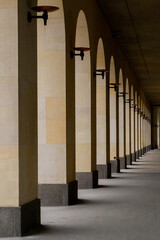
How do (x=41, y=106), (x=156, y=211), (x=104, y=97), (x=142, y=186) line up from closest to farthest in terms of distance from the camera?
(x=156, y=211), (x=41, y=106), (x=142, y=186), (x=104, y=97)

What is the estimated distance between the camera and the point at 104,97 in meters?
24.9

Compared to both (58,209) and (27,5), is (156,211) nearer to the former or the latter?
(58,209)

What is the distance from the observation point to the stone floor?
10602mm

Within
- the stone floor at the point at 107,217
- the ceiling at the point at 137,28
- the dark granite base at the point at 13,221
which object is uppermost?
the ceiling at the point at 137,28

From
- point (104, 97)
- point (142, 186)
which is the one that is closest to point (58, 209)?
point (142, 186)

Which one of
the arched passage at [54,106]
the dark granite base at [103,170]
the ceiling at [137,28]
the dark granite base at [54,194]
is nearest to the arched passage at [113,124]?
the ceiling at [137,28]

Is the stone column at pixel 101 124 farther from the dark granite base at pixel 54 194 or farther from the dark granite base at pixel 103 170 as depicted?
the dark granite base at pixel 54 194

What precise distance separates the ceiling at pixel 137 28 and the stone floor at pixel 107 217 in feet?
→ 25.3

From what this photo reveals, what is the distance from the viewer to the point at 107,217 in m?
12.9

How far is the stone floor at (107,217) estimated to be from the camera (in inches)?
417

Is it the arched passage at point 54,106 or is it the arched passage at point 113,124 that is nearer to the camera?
the arched passage at point 54,106

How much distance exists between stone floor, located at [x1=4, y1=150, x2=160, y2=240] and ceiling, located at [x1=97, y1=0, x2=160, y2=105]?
7707mm

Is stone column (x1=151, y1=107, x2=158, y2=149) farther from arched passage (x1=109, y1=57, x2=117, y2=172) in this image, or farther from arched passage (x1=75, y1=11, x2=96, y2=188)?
arched passage (x1=75, y1=11, x2=96, y2=188)

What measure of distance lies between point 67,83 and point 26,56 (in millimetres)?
4449
